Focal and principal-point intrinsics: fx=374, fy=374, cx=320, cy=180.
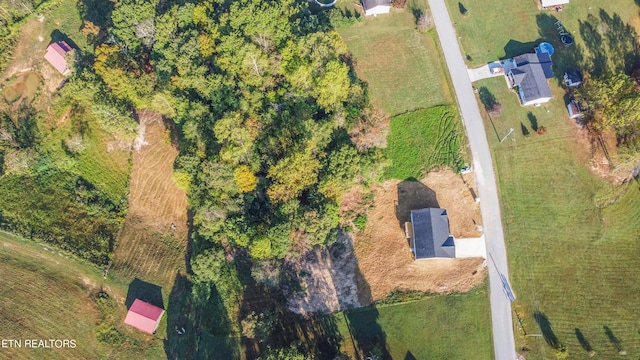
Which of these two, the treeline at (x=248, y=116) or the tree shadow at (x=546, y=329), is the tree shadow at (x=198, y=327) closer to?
the treeline at (x=248, y=116)

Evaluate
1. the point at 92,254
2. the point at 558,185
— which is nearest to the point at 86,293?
the point at 92,254

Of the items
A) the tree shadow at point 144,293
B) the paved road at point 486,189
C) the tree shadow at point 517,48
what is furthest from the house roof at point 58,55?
the tree shadow at point 517,48

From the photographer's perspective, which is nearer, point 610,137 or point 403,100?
point 610,137

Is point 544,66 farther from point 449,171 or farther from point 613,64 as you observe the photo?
point 449,171

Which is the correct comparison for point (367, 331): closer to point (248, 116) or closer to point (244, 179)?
point (244, 179)

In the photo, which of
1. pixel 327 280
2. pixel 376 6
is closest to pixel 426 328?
pixel 327 280

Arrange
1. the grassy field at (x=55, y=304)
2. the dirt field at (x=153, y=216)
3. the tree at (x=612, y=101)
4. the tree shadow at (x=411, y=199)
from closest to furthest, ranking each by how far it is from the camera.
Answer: the tree at (x=612, y=101) < the grassy field at (x=55, y=304) < the tree shadow at (x=411, y=199) < the dirt field at (x=153, y=216)

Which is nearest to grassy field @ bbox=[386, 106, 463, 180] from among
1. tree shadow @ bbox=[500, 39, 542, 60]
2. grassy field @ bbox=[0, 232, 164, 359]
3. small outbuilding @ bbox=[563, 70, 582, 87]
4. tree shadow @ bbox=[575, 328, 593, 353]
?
tree shadow @ bbox=[500, 39, 542, 60]
